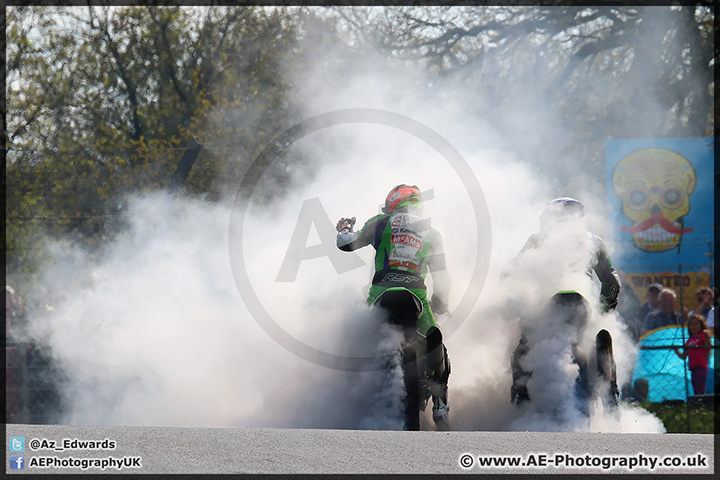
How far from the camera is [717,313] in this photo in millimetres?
9867

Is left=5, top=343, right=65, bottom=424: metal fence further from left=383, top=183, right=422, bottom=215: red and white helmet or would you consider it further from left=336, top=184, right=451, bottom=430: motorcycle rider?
left=383, top=183, right=422, bottom=215: red and white helmet

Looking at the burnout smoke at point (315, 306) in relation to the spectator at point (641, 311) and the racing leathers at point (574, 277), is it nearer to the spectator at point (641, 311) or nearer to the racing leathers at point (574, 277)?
the racing leathers at point (574, 277)

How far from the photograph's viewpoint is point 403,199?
728 cm

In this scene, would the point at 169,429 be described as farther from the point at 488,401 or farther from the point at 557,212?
the point at 557,212

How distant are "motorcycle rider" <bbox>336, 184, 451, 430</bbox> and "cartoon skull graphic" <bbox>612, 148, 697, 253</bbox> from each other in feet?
15.8

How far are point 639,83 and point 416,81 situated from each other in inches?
160

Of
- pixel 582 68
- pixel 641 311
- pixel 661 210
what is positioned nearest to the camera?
pixel 641 311

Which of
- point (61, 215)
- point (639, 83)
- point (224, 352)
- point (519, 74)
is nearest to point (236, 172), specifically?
point (61, 215)

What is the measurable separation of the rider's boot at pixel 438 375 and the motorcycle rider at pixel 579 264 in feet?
1.98

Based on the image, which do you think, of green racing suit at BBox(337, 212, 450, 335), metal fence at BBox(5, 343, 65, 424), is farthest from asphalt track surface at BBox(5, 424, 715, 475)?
metal fence at BBox(5, 343, 65, 424)

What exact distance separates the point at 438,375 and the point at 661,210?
5874 mm

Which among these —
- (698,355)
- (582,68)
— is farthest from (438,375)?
(582,68)

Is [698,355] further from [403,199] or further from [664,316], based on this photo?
[403,199]

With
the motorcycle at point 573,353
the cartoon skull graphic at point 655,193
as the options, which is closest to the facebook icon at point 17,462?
the motorcycle at point 573,353
